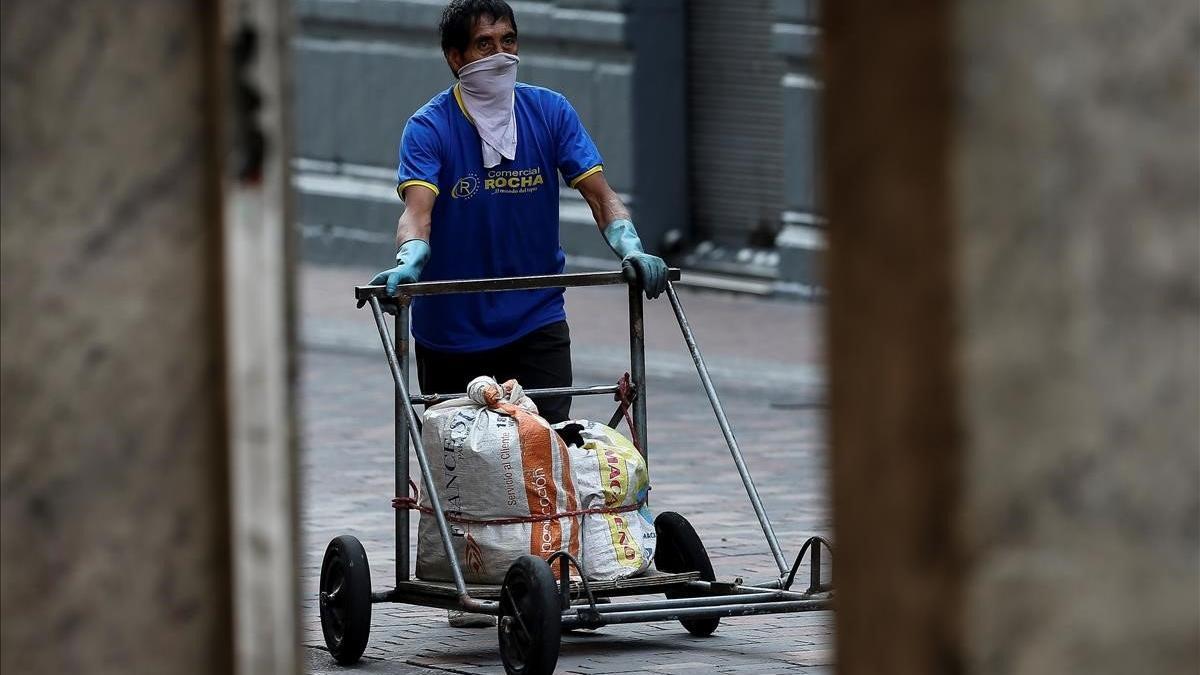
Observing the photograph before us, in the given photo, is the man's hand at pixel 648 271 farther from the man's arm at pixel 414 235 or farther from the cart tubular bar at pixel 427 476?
the cart tubular bar at pixel 427 476

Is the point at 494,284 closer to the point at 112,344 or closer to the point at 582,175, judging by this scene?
the point at 582,175

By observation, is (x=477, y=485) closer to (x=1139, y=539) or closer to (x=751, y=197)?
(x=1139, y=539)

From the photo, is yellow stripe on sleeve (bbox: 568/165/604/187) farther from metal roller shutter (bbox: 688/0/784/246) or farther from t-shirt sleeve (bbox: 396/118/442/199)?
metal roller shutter (bbox: 688/0/784/246)

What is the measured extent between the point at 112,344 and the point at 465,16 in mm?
4597

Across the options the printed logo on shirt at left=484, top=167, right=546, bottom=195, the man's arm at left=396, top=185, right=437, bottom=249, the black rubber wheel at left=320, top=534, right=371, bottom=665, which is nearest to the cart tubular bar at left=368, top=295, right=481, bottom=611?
the black rubber wheel at left=320, top=534, right=371, bottom=665

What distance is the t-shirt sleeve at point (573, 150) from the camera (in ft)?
21.5

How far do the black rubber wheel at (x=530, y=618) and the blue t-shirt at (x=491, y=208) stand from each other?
1.07 meters

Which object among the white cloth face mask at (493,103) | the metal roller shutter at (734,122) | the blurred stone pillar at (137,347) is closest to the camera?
the blurred stone pillar at (137,347)

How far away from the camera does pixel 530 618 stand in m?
5.57

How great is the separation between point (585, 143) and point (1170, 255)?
492cm

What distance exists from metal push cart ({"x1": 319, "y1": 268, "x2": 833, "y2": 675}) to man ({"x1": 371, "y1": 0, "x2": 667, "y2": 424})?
14.2 inches

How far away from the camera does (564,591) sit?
569 centimetres

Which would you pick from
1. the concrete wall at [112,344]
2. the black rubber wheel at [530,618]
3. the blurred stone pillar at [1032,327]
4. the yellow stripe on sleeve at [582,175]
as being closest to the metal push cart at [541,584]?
the black rubber wheel at [530,618]

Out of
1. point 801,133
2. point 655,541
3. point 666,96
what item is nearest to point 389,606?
point 655,541
